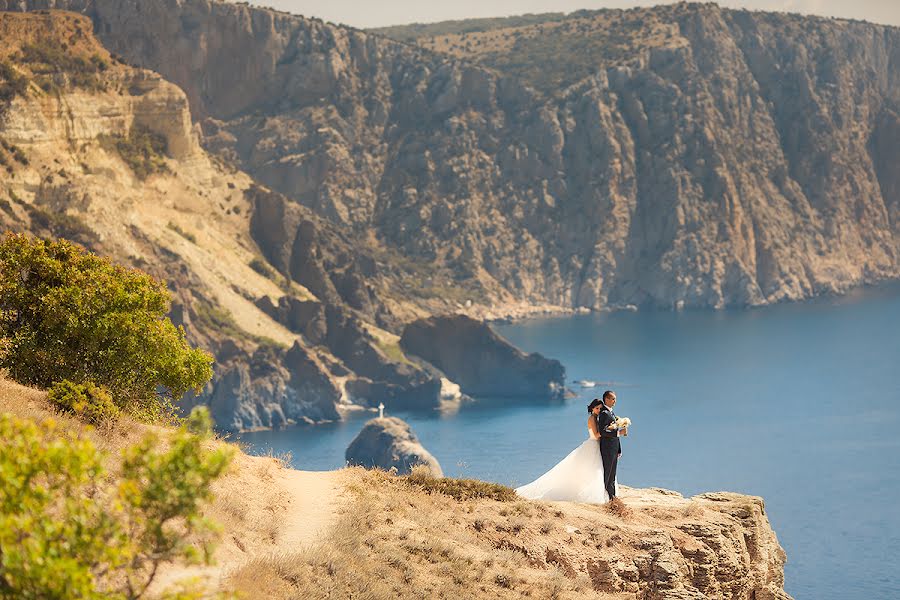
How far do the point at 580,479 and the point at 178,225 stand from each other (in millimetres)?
148724

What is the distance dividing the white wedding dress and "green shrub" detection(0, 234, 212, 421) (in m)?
9.05

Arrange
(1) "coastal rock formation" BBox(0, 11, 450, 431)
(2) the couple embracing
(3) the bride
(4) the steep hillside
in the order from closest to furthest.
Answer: (2) the couple embracing < (3) the bride < (1) "coastal rock formation" BBox(0, 11, 450, 431) < (4) the steep hillside

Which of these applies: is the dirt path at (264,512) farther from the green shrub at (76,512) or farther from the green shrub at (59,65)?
the green shrub at (59,65)

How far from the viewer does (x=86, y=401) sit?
2677 cm

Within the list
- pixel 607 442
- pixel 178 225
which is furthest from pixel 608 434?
pixel 178 225

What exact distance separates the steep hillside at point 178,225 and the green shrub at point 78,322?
118 metres

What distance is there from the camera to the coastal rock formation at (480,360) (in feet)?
594

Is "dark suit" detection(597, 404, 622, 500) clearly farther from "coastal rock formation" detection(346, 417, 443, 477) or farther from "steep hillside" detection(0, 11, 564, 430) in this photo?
"steep hillside" detection(0, 11, 564, 430)

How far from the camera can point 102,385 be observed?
28.9 meters

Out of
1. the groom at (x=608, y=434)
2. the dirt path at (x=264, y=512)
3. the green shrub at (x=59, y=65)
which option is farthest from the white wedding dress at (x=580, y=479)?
the green shrub at (x=59, y=65)

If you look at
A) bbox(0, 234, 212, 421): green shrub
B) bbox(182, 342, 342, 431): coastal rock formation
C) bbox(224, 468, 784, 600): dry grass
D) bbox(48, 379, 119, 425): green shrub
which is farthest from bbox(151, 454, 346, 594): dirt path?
bbox(182, 342, 342, 431): coastal rock formation

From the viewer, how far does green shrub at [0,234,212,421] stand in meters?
28.6

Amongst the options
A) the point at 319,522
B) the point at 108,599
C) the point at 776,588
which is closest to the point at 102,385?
the point at 319,522

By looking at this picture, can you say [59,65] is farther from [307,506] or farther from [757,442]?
[307,506]
